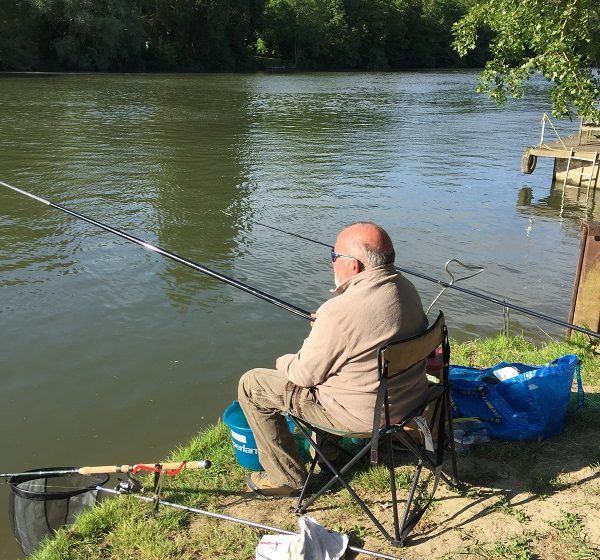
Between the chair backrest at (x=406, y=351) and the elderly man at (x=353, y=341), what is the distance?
8cm

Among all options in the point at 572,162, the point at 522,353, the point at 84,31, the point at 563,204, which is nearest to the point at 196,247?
the point at 522,353

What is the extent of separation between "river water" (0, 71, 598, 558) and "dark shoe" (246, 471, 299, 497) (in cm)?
147

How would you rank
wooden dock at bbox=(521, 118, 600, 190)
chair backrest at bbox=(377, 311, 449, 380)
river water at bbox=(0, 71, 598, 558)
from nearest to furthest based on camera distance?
chair backrest at bbox=(377, 311, 449, 380)
river water at bbox=(0, 71, 598, 558)
wooden dock at bbox=(521, 118, 600, 190)

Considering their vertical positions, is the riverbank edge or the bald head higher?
the bald head

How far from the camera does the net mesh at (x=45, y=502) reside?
388 cm

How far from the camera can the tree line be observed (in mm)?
54812

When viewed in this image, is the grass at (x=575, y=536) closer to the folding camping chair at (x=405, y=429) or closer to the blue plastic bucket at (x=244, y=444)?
the folding camping chair at (x=405, y=429)

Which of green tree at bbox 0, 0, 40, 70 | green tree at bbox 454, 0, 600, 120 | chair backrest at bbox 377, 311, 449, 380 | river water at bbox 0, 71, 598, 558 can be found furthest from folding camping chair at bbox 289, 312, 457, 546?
green tree at bbox 0, 0, 40, 70

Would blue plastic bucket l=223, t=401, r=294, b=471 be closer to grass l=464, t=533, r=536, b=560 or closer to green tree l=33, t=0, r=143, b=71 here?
grass l=464, t=533, r=536, b=560

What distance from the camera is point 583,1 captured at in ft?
21.8

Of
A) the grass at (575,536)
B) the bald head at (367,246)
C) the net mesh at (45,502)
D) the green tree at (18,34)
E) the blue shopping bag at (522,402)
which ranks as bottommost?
the net mesh at (45,502)

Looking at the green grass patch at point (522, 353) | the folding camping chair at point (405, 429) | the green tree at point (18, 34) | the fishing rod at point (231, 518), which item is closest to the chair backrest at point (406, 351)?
the folding camping chair at point (405, 429)

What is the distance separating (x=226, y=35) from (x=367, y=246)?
250 feet

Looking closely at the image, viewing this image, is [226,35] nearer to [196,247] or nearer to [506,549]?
[196,247]
